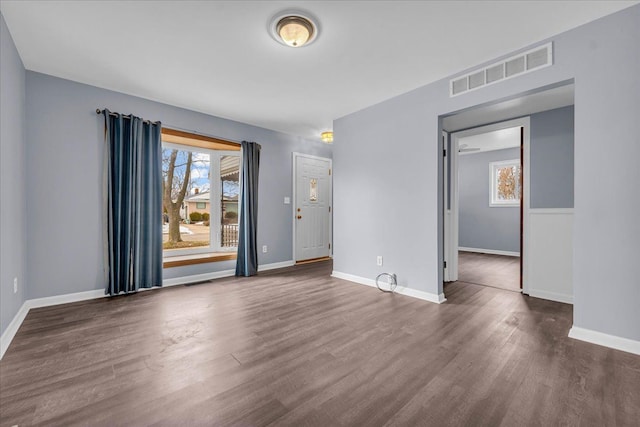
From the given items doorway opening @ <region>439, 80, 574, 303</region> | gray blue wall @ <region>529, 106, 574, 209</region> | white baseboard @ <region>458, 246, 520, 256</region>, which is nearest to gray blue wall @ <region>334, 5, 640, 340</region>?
doorway opening @ <region>439, 80, 574, 303</region>

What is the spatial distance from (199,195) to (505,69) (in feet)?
14.5

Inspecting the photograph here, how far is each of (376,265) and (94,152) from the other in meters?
3.78

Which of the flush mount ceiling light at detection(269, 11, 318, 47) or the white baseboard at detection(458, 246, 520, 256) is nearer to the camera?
the flush mount ceiling light at detection(269, 11, 318, 47)

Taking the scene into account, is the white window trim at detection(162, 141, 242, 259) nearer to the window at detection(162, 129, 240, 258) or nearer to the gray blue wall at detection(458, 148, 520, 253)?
the window at detection(162, 129, 240, 258)

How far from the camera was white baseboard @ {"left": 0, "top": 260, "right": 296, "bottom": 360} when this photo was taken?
2250 mm

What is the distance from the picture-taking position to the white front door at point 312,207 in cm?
554

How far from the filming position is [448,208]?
4.23 m

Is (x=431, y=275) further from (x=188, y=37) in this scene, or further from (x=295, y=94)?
(x=188, y=37)

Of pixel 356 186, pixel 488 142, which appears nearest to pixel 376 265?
pixel 356 186

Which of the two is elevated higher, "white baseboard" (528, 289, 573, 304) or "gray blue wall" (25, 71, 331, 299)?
"gray blue wall" (25, 71, 331, 299)

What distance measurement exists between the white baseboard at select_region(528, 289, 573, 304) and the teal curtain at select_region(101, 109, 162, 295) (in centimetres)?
478

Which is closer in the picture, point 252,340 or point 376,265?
point 252,340

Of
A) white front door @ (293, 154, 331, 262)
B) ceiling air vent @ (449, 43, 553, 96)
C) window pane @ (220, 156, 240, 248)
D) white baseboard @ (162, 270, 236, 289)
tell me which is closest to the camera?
ceiling air vent @ (449, 43, 553, 96)

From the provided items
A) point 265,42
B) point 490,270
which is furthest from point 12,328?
point 490,270
